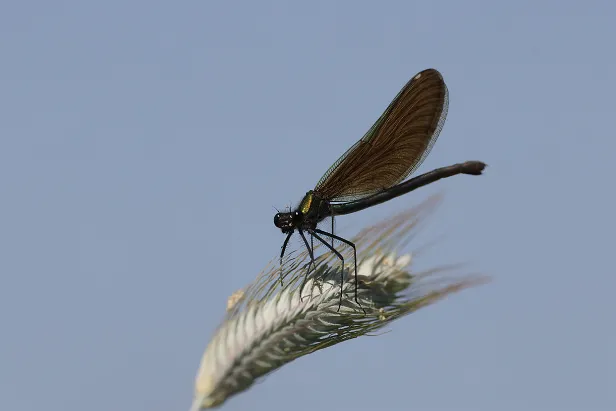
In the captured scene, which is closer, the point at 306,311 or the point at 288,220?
the point at 306,311

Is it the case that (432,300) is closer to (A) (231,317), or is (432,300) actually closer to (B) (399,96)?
(A) (231,317)

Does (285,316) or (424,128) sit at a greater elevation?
(424,128)

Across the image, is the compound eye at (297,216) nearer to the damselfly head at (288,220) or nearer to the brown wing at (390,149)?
the damselfly head at (288,220)

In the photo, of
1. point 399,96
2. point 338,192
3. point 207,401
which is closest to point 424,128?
point 399,96

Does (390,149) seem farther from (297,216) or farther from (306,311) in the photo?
(306,311)

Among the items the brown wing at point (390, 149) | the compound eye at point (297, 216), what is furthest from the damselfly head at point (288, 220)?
the brown wing at point (390, 149)

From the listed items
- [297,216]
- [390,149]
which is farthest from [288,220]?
[390,149]

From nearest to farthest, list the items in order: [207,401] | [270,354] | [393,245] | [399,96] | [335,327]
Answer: [207,401], [270,354], [335,327], [393,245], [399,96]

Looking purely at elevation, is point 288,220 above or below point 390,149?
below
